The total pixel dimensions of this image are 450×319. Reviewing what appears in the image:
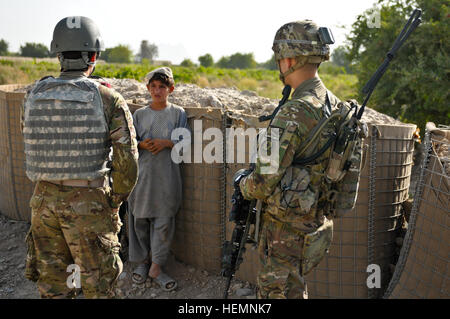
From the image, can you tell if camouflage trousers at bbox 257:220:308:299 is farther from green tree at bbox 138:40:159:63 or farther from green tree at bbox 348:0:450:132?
green tree at bbox 138:40:159:63

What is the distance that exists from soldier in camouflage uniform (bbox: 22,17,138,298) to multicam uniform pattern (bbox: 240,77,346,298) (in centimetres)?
94

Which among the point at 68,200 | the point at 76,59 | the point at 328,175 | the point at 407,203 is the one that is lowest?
the point at 407,203

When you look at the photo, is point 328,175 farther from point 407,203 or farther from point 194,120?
point 194,120

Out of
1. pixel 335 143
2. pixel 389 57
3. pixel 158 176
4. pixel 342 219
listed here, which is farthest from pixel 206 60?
pixel 335 143

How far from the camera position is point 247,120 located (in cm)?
411

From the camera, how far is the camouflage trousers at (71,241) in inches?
116

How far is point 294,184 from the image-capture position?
2.64 m

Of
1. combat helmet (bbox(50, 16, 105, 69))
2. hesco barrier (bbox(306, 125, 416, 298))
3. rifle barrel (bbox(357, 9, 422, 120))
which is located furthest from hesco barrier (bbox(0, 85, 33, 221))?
rifle barrel (bbox(357, 9, 422, 120))

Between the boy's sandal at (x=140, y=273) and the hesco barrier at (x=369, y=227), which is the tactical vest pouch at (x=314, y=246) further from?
the boy's sandal at (x=140, y=273)

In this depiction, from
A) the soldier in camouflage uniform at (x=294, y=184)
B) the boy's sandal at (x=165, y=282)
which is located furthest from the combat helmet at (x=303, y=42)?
the boy's sandal at (x=165, y=282)
